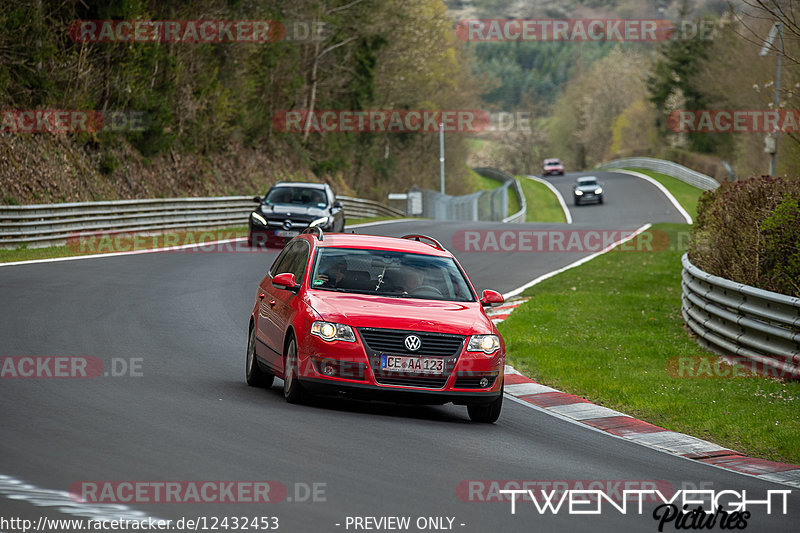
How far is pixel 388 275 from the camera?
35.9 feet

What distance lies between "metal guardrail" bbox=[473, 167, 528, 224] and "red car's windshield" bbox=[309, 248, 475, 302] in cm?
A: 5231

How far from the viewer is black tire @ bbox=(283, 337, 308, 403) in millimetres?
9930

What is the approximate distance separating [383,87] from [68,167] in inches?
1392

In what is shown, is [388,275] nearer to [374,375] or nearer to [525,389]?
[374,375]

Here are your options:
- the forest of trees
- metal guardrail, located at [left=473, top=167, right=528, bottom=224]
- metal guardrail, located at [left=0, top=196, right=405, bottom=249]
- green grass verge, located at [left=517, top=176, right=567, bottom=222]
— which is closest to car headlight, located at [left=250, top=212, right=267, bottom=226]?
metal guardrail, located at [left=0, top=196, right=405, bottom=249]

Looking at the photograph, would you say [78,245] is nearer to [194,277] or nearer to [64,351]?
[194,277]

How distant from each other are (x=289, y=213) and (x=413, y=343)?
1961cm

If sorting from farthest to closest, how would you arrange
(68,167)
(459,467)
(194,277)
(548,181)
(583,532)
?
(548,181) → (68,167) → (194,277) → (459,467) → (583,532)

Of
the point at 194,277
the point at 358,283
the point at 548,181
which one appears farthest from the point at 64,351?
the point at 548,181

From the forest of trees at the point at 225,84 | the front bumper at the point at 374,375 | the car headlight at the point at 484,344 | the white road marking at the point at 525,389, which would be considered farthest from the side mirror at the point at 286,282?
the forest of trees at the point at 225,84

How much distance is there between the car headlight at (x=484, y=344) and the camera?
393 inches

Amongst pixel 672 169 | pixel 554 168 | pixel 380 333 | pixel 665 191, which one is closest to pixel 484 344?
pixel 380 333

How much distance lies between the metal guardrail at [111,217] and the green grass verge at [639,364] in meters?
11.7

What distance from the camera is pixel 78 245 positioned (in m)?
27.6
